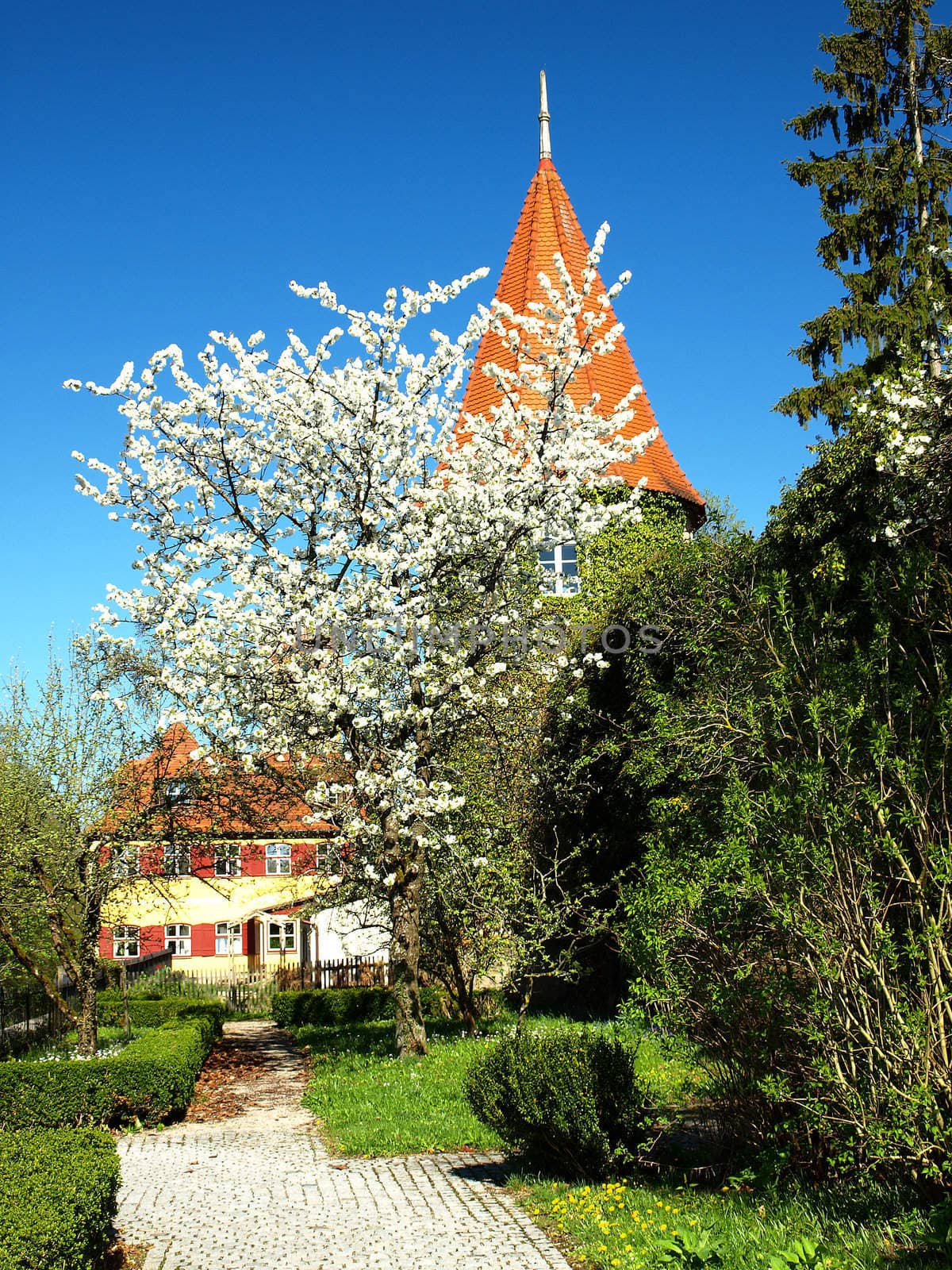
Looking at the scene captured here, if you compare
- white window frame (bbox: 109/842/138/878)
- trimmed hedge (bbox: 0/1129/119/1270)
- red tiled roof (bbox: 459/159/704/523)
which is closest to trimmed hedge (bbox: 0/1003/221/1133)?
white window frame (bbox: 109/842/138/878)

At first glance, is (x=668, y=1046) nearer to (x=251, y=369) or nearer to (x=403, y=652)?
(x=403, y=652)

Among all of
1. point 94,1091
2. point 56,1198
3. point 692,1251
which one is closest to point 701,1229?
point 692,1251

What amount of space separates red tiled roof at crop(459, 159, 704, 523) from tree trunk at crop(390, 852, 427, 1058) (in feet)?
41.5

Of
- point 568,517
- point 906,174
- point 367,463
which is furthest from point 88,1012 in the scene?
point 906,174

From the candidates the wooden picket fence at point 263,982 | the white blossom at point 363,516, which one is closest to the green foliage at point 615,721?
the white blossom at point 363,516

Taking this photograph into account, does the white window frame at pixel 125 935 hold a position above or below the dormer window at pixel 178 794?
below

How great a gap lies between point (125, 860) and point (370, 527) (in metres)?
6.70

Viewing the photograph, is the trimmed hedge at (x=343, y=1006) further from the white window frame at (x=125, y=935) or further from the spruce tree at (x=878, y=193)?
the spruce tree at (x=878, y=193)

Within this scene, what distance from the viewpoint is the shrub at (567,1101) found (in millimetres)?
7277

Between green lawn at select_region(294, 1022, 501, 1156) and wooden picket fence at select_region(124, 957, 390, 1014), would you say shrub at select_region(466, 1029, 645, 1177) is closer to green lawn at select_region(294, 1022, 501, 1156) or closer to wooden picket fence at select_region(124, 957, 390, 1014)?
green lawn at select_region(294, 1022, 501, 1156)

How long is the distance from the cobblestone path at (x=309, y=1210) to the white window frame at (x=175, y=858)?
6.57 m

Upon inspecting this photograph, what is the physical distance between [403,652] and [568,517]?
2.88m

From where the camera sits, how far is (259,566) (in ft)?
42.9

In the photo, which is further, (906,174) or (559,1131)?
(906,174)
